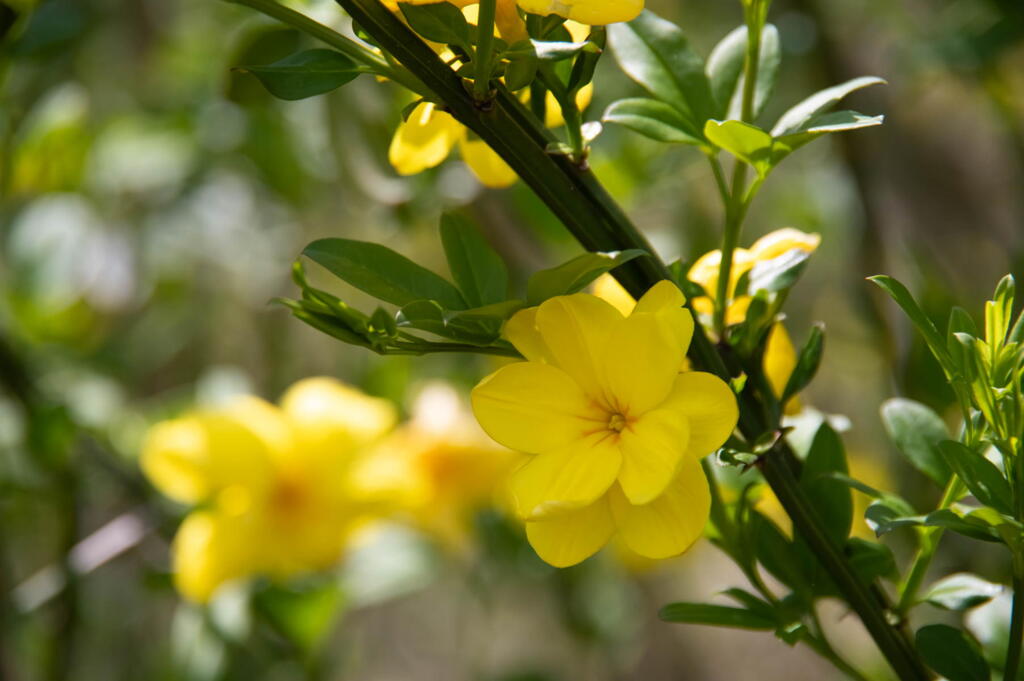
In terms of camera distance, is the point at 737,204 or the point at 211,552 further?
the point at 211,552

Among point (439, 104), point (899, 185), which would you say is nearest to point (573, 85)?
point (439, 104)

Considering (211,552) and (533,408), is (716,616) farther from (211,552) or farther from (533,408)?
(211,552)

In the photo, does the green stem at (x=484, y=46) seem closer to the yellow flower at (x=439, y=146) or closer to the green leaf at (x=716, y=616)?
the yellow flower at (x=439, y=146)

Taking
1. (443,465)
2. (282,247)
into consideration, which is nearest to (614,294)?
(443,465)

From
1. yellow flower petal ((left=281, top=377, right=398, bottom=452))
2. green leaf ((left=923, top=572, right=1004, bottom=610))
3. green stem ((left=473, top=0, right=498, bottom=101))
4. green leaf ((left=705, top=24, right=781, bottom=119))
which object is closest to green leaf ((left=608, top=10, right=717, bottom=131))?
green leaf ((left=705, top=24, right=781, bottom=119))

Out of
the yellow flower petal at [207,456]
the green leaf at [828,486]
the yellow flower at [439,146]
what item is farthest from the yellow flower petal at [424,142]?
the yellow flower petal at [207,456]

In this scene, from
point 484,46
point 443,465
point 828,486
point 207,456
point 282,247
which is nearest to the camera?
point 484,46
